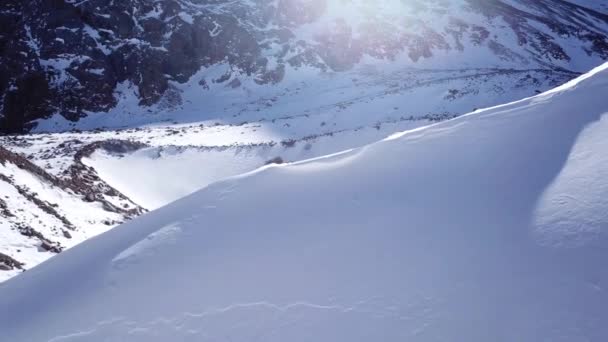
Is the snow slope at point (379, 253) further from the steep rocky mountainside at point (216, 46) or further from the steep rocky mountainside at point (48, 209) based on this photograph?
the steep rocky mountainside at point (216, 46)

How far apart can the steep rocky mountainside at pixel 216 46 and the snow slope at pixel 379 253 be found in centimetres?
3715

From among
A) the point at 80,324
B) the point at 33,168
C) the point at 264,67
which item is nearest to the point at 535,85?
the point at 264,67

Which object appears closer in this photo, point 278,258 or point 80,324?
point 80,324

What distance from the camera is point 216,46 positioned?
52719 millimetres

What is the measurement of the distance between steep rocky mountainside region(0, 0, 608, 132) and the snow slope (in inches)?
1462

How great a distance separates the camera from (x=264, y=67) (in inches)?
2019

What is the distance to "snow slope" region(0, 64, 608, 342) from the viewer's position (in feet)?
17.2

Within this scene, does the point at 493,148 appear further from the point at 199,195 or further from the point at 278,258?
the point at 199,195

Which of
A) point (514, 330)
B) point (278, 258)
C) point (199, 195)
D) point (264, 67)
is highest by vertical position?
point (264, 67)

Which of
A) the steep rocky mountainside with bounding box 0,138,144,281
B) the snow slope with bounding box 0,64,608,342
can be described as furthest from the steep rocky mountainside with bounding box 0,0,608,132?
the snow slope with bounding box 0,64,608,342

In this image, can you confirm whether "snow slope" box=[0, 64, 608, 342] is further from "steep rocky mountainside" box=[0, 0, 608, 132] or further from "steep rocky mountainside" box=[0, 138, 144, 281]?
"steep rocky mountainside" box=[0, 0, 608, 132]

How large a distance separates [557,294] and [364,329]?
216cm

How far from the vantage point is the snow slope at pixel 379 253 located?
523 cm

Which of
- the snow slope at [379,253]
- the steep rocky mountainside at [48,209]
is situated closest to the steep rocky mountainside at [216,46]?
the steep rocky mountainside at [48,209]
